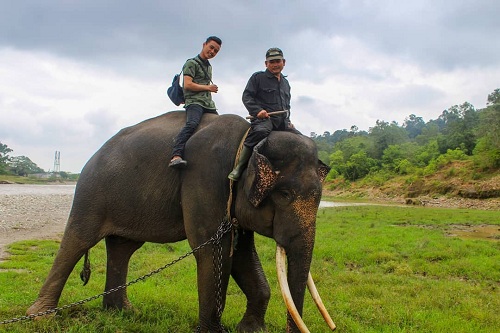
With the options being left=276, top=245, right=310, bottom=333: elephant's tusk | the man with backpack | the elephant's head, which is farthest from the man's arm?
left=276, top=245, right=310, bottom=333: elephant's tusk

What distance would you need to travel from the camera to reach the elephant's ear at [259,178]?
361cm

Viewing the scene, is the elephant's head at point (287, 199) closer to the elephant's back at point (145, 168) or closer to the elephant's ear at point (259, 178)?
the elephant's ear at point (259, 178)

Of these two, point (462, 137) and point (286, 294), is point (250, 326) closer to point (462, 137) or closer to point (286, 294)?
point (286, 294)

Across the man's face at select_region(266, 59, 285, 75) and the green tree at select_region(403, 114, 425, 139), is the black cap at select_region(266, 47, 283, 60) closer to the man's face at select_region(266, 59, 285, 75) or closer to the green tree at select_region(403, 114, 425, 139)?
the man's face at select_region(266, 59, 285, 75)

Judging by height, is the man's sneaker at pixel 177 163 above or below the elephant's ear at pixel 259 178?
above

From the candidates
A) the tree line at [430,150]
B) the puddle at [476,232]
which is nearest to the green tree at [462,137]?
the tree line at [430,150]

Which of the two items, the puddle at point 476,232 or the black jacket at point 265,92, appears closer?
the black jacket at point 265,92

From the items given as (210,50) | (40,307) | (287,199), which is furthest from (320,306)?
(40,307)

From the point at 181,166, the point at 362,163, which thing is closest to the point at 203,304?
the point at 181,166

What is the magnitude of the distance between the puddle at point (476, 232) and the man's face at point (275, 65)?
11465 mm

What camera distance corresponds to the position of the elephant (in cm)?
363

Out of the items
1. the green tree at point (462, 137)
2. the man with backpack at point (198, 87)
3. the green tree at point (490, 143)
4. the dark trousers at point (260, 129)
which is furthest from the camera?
the green tree at point (462, 137)

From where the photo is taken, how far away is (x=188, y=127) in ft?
14.0

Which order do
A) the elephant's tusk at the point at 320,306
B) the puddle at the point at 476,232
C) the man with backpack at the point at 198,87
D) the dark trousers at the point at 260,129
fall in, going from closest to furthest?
1. the elephant's tusk at the point at 320,306
2. the dark trousers at the point at 260,129
3. the man with backpack at the point at 198,87
4. the puddle at the point at 476,232
